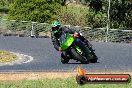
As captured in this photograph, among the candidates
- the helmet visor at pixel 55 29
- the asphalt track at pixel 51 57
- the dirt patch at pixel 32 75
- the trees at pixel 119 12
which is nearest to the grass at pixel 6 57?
the asphalt track at pixel 51 57

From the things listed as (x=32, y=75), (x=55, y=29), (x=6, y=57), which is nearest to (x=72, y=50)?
(x=55, y=29)

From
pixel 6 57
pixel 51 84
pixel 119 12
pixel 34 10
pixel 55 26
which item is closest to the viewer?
pixel 51 84

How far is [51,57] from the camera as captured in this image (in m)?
22.9

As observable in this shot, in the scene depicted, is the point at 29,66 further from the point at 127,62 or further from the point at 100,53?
the point at 100,53

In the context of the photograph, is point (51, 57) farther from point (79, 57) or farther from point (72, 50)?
point (72, 50)

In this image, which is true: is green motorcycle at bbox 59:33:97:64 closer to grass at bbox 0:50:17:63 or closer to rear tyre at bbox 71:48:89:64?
rear tyre at bbox 71:48:89:64

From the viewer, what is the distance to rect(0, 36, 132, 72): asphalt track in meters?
18.0

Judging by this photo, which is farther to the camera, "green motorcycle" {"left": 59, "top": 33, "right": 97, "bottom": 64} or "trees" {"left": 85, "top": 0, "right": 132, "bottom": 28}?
"trees" {"left": 85, "top": 0, "right": 132, "bottom": 28}

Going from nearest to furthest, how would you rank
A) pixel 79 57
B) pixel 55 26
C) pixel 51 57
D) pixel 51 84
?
pixel 51 84 < pixel 55 26 < pixel 79 57 < pixel 51 57

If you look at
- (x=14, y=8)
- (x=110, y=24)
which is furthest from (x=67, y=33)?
(x=14, y=8)

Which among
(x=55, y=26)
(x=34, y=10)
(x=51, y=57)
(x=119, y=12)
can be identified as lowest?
(x=34, y=10)

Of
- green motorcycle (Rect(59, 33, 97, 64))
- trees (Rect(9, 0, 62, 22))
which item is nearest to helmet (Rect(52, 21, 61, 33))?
green motorcycle (Rect(59, 33, 97, 64))

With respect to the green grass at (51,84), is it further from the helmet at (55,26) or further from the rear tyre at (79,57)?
the rear tyre at (79,57)

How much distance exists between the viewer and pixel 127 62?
68.3 feet
